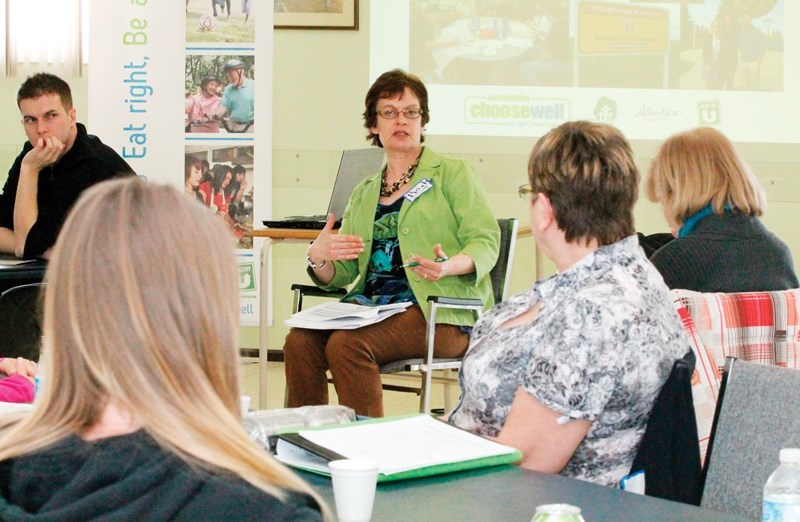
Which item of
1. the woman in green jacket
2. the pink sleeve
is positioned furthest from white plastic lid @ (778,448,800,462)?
the woman in green jacket

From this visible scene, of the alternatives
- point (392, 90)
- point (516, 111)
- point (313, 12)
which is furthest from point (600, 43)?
point (392, 90)

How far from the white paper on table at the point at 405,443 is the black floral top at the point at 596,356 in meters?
0.25

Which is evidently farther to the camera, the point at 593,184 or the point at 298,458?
the point at 593,184

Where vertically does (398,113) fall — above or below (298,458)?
above

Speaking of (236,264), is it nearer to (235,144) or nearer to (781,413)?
(781,413)

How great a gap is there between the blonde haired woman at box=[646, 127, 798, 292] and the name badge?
2.70 feet

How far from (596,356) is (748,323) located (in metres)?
0.83

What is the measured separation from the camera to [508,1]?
5770 mm

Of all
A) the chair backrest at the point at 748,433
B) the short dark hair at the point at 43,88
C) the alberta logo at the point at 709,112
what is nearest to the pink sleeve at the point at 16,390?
the chair backrest at the point at 748,433

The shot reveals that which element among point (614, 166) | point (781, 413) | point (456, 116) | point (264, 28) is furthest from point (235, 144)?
point (781, 413)

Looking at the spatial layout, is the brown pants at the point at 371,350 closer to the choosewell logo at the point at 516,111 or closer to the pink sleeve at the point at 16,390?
the pink sleeve at the point at 16,390

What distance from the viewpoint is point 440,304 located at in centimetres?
328

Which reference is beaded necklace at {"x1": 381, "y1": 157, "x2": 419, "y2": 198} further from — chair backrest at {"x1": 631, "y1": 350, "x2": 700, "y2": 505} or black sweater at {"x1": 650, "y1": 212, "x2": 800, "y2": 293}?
chair backrest at {"x1": 631, "y1": 350, "x2": 700, "y2": 505}

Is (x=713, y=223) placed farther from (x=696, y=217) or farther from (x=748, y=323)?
(x=748, y=323)
